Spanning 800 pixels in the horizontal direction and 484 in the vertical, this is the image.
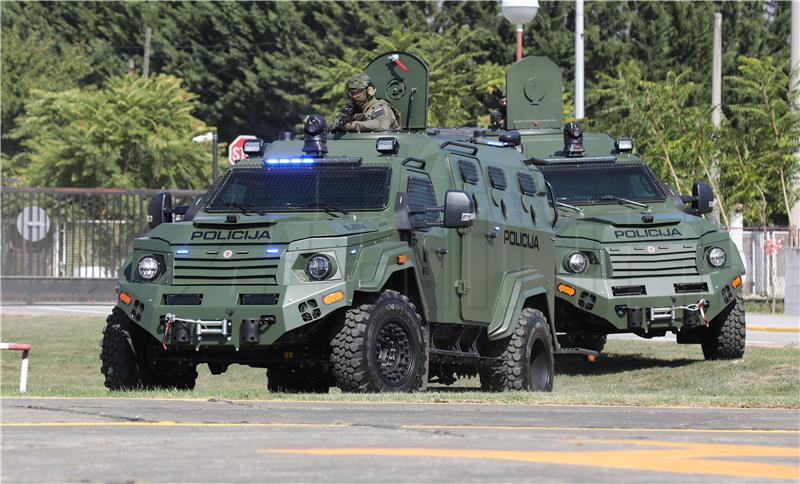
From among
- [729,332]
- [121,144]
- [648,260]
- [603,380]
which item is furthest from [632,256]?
[121,144]

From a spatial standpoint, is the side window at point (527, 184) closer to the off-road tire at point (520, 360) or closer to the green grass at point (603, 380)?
the off-road tire at point (520, 360)

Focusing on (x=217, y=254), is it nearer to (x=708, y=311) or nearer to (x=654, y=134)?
(x=708, y=311)

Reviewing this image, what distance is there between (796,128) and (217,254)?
23.5 meters

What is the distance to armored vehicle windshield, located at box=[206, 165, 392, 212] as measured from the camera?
14953 mm

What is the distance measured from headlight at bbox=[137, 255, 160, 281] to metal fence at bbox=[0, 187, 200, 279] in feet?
76.8

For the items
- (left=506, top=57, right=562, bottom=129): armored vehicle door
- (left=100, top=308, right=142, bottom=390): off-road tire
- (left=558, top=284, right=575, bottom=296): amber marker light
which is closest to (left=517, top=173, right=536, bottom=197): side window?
(left=558, top=284, right=575, bottom=296): amber marker light

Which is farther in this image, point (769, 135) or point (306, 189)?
point (769, 135)

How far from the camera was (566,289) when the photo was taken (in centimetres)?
1869

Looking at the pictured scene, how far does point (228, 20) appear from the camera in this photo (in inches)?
2628

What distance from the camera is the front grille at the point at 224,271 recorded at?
1377 cm

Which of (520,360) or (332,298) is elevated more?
(332,298)

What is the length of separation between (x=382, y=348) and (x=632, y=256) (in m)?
5.43

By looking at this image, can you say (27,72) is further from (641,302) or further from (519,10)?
(641,302)

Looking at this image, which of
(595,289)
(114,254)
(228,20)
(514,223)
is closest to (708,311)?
(595,289)
